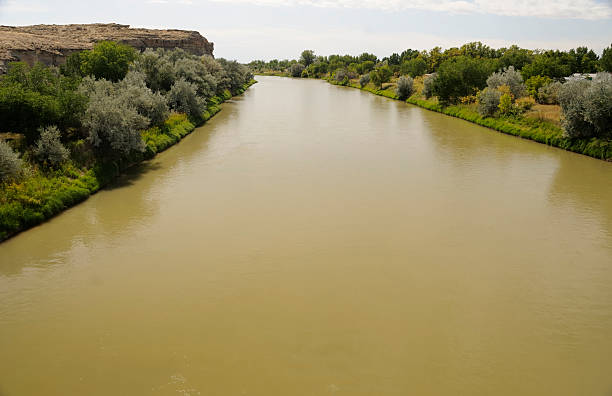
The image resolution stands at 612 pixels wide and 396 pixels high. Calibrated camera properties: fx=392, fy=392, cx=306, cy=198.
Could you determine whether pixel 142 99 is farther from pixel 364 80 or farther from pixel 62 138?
pixel 364 80

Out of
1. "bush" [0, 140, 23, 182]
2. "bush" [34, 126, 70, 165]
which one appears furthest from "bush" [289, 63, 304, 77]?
"bush" [0, 140, 23, 182]

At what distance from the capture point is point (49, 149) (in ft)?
61.1

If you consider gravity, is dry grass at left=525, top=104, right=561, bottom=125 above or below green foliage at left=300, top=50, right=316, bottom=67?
below

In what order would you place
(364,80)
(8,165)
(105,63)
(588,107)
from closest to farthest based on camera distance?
(8,165)
(588,107)
(105,63)
(364,80)

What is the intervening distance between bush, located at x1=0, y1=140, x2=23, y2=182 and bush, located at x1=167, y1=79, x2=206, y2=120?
20.0 metres

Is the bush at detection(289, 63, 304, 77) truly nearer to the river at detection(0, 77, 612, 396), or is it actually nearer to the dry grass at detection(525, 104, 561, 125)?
the dry grass at detection(525, 104, 561, 125)

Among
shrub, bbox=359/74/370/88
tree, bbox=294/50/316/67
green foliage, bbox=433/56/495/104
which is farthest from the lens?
tree, bbox=294/50/316/67

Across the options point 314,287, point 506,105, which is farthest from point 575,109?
point 314,287

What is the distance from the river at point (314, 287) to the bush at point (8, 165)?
2.39m

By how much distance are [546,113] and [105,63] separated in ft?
130

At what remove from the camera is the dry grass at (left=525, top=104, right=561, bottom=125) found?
112 feet

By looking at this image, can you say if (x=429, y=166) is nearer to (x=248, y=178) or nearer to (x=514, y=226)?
(x=514, y=226)

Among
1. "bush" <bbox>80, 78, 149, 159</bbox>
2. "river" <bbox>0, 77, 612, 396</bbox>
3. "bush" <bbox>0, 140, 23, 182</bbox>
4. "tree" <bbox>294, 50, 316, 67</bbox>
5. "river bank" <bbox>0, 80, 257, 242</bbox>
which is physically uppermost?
Answer: "tree" <bbox>294, 50, 316, 67</bbox>

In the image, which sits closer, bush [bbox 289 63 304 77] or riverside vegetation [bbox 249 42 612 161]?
riverside vegetation [bbox 249 42 612 161]
